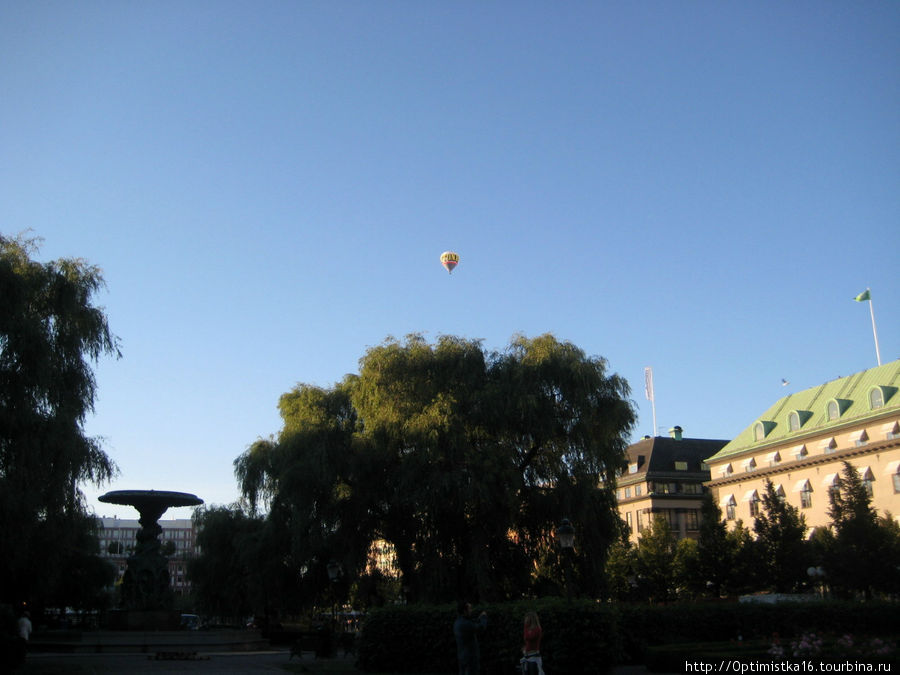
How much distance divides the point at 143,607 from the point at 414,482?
12.9 metres

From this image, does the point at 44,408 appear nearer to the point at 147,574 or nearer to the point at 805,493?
the point at 147,574

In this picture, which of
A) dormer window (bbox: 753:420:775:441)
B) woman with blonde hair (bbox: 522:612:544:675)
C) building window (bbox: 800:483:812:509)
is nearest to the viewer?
woman with blonde hair (bbox: 522:612:544:675)

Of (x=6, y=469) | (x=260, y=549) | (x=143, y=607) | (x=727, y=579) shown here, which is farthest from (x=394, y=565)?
(x=727, y=579)

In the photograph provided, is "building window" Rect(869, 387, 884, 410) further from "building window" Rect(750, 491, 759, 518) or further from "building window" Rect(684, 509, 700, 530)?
"building window" Rect(684, 509, 700, 530)

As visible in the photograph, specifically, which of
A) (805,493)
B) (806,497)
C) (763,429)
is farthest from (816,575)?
(763,429)

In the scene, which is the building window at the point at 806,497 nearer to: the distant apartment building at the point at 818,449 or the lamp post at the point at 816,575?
the distant apartment building at the point at 818,449

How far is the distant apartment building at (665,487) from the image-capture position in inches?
3511

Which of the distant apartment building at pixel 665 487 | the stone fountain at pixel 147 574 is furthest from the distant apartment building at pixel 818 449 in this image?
the stone fountain at pixel 147 574

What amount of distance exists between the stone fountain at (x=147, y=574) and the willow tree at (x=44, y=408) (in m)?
7.29

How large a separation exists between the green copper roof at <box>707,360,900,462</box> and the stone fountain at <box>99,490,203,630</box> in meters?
51.2

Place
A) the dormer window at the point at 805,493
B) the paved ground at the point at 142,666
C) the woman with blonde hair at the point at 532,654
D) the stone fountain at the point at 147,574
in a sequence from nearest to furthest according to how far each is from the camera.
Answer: the woman with blonde hair at the point at 532,654
the paved ground at the point at 142,666
the stone fountain at the point at 147,574
the dormer window at the point at 805,493

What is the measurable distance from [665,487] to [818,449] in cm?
2567

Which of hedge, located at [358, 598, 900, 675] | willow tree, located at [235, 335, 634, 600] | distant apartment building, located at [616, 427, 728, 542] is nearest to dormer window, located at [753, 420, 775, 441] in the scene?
distant apartment building, located at [616, 427, 728, 542]

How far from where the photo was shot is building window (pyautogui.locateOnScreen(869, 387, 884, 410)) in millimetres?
62319
